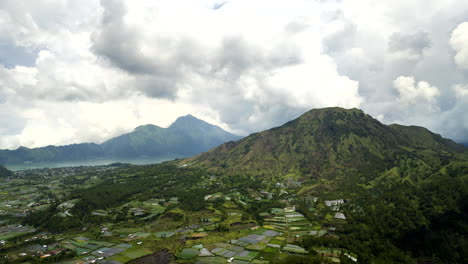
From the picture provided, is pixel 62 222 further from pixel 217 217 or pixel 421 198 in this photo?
pixel 421 198

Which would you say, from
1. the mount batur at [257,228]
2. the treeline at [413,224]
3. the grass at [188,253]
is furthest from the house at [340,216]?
the grass at [188,253]

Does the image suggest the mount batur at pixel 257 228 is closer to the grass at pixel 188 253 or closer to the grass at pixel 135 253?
the grass at pixel 188 253

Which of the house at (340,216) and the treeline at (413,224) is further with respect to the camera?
the house at (340,216)

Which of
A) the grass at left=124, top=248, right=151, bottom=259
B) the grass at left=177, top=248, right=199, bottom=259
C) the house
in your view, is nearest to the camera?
the grass at left=177, top=248, right=199, bottom=259

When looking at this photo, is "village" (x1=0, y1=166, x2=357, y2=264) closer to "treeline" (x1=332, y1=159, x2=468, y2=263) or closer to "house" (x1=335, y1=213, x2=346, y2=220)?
"house" (x1=335, y1=213, x2=346, y2=220)

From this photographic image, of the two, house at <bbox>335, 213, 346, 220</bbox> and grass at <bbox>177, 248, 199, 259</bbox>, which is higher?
house at <bbox>335, 213, 346, 220</bbox>

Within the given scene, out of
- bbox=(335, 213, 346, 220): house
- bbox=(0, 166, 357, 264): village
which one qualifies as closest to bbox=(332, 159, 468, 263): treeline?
bbox=(335, 213, 346, 220): house

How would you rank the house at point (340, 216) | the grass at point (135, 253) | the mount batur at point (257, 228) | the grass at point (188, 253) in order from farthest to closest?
the house at point (340, 216) → the grass at point (135, 253) → the mount batur at point (257, 228) → the grass at point (188, 253)

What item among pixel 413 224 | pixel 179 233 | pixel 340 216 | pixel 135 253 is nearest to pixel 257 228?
pixel 179 233

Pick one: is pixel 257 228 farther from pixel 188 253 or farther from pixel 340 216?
pixel 340 216

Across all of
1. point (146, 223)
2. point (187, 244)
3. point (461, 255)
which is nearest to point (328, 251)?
point (461, 255)

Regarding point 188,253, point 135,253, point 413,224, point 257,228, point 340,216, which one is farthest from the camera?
point 340,216
